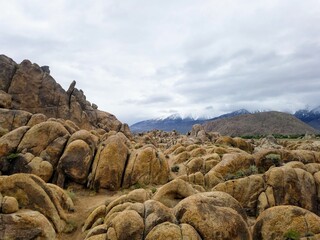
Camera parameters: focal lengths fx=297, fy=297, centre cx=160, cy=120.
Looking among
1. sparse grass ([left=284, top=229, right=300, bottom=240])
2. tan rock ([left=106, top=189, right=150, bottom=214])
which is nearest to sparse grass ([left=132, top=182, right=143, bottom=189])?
tan rock ([left=106, top=189, right=150, bottom=214])

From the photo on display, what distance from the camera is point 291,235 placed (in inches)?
659

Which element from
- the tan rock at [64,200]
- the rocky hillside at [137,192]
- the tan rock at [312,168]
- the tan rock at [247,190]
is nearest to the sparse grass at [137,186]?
the rocky hillside at [137,192]

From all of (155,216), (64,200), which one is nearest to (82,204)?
(64,200)

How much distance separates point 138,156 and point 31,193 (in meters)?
17.3

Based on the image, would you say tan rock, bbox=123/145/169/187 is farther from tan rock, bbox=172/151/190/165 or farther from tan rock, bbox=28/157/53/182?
tan rock, bbox=172/151/190/165

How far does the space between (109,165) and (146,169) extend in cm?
480

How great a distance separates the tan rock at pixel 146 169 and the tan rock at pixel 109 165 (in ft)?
3.25

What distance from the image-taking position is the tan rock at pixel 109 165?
3544cm

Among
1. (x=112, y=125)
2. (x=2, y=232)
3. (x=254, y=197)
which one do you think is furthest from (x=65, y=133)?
(x=112, y=125)

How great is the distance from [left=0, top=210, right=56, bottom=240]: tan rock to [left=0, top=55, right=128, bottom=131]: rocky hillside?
57531 millimetres

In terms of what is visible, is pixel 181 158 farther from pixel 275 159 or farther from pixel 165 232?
pixel 165 232

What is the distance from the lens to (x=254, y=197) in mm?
28312

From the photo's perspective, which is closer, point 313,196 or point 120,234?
point 120,234

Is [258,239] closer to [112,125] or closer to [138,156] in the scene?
→ [138,156]
